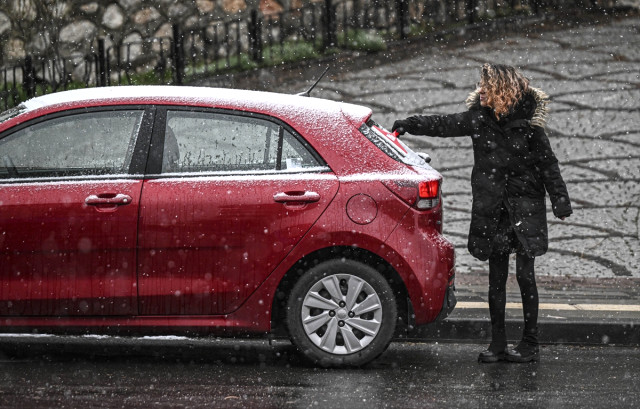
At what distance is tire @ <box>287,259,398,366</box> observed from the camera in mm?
5988

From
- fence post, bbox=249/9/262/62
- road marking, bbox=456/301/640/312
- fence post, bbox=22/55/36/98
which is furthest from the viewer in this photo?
fence post, bbox=249/9/262/62

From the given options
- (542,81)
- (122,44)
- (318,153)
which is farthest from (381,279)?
(122,44)

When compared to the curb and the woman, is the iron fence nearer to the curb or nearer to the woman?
the curb

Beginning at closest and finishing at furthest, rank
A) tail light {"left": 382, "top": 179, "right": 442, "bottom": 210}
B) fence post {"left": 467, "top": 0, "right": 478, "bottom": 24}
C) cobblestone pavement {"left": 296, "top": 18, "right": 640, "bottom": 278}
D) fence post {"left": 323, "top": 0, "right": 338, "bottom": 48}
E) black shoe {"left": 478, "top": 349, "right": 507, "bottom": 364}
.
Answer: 1. tail light {"left": 382, "top": 179, "right": 442, "bottom": 210}
2. black shoe {"left": 478, "top": 349, "right": 507, "bottom": 364}
3. cobblestone pavement {"left": 296, "top": 18, "right": 640, "bottom": 278}
4. fence post {"left": 323, "top": 0, "right": 338, "bottom": 48}
5. fence post {"left": 467, "top": 0, "right": 478, "bottom": 24}

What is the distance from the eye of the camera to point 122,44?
17.0m

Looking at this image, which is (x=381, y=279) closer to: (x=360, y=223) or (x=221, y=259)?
(x=360, y=223)

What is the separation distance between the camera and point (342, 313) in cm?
598

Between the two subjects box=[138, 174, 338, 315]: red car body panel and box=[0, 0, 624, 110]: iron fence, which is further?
box=[0, 0, 624, 110]: iron fence

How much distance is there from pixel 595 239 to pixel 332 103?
4.68 meters

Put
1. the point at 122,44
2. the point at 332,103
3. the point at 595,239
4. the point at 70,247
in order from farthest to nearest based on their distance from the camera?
the point at 122,44
the point at 595,239
the point at 332,103
the point at 70,247

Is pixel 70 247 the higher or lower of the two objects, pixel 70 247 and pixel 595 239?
the higher

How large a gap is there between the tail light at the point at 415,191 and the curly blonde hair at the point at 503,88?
2.20ft

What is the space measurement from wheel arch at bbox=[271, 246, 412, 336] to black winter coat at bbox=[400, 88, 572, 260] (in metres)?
0.55

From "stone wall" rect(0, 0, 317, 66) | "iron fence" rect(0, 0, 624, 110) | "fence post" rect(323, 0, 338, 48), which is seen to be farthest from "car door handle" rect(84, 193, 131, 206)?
"stone wall" rect(0, 0, 317, 66)
